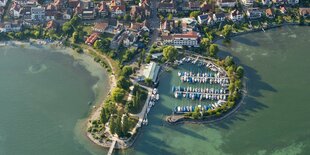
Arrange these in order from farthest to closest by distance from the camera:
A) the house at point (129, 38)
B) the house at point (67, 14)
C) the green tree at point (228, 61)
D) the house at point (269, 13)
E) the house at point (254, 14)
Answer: the house at point (67, 14) → the house at point (254, 14) → the house at point (269, 13) → the house at point (129, 38) → the green tree at point (228, 61)

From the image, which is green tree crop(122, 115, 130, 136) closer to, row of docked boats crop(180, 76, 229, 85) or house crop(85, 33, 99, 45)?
row of docked boats crop(180, 76, 229, 85)

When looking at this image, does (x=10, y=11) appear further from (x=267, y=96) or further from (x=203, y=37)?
(x=267, y=96)

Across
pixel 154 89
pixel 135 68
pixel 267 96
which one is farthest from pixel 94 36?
pixel 267 96

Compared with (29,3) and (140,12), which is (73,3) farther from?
(140,12)

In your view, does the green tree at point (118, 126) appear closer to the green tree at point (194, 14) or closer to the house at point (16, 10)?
the green tree at point (194, 14)

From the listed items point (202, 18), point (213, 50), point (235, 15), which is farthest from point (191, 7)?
point (213, 50)

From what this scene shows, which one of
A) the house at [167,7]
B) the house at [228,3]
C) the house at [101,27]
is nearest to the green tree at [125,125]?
the house at [101,27]
